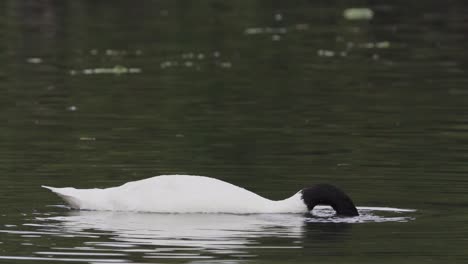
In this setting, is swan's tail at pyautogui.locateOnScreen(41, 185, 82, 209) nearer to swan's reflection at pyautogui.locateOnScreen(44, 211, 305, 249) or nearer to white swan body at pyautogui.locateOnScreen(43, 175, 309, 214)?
white swan body at pyautogui.locateOnScreen(43, 175, 309, 214)

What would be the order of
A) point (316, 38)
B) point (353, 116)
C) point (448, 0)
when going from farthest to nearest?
1. point (448, 0)
2. point (316, 38)
3. point (353, 116)

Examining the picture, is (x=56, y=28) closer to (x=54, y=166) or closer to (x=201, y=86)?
(x=201, y=86)

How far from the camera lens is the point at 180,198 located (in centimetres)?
1557

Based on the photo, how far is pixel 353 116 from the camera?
78.0ft

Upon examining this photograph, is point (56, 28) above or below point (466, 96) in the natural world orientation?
above

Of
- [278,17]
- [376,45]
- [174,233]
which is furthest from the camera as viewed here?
[278,17]

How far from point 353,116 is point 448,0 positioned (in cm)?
2616

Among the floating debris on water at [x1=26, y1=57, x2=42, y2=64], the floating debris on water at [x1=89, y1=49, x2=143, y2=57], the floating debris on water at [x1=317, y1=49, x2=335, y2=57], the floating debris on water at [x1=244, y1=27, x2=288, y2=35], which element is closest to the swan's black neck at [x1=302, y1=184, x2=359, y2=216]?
the floating debris on water at [x1=26, y1=57, x2=42, y2=64]

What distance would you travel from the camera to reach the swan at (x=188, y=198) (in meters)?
15.5

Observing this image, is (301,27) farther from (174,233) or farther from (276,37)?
(174,233)

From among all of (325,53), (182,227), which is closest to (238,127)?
(182,227)

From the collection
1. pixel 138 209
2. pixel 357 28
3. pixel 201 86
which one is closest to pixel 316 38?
pixel 357 28

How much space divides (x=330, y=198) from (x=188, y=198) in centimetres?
127

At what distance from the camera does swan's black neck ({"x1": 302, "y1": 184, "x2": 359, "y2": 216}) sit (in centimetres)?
1523
